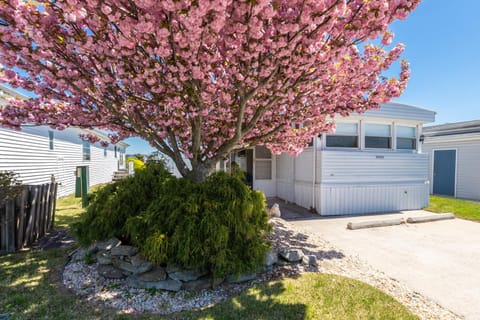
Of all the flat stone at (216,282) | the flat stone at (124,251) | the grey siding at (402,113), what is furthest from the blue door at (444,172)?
the flat stone at (124,251)

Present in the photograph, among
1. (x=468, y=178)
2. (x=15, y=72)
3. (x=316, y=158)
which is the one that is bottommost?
(x=468, y=178)

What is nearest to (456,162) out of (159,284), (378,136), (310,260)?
(378,136)

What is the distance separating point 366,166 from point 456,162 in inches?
305

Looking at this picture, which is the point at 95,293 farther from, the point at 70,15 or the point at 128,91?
the point at 70,15

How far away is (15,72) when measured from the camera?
340 cm

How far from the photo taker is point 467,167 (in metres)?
10.5

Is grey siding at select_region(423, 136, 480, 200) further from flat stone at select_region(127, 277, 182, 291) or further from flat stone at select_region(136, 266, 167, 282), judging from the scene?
flat stone at select_region(136, 266, 167, 282)

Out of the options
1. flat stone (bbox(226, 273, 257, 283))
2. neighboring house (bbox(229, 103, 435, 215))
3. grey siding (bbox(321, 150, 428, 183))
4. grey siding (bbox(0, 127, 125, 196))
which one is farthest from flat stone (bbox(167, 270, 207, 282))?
grey siding (bbox(0, 127, 125, 196))

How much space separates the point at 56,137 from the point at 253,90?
35.8 ft

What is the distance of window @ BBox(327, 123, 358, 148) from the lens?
7.14 m

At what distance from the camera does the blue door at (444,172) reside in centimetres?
1116

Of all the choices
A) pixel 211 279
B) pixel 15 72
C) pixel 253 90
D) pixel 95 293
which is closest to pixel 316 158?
pixel 253 90

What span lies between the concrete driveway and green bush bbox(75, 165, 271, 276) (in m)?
2.18

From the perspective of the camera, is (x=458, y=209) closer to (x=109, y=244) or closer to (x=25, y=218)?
(x=109, y=244)
